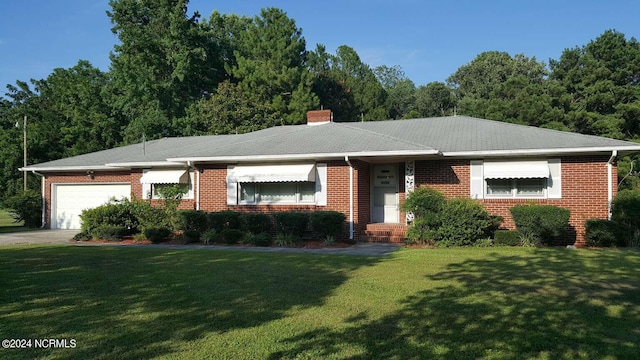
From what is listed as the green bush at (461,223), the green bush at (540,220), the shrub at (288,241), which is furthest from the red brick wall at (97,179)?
the green bush at (540,220)

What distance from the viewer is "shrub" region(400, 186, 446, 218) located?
1361 cm

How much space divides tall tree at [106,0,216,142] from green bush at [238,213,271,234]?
22023 millimetres

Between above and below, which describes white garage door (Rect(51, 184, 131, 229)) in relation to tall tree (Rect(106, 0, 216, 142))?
below

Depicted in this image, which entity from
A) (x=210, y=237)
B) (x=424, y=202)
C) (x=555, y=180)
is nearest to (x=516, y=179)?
(x=555, y=180)

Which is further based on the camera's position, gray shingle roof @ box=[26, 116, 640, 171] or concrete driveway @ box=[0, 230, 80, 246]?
concrete driveway @ box=[0, 230, 80, 246]

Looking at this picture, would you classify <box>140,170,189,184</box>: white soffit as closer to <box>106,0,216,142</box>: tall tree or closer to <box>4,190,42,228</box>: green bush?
<box>4,190,42,228</box>: green bush

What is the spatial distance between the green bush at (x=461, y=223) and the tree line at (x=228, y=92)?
14.7 meters

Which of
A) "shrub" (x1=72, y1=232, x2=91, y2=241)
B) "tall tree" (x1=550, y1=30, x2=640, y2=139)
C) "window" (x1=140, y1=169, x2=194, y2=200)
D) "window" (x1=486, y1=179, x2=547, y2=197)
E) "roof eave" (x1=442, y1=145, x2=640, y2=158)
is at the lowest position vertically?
"shrub" (x1=72, y1=232, x2=91, y2=241)

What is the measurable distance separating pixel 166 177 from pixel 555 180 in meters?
13.4

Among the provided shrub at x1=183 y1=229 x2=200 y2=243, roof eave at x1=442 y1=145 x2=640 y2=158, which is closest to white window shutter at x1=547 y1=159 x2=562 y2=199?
roof eave at x1=442 y1=145 x2=640 y2=158

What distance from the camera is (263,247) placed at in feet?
45.0

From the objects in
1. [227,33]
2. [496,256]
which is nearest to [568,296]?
[496,256]

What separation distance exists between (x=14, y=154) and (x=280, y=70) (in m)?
20.7

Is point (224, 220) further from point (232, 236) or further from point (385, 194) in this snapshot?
point (385, 194)
